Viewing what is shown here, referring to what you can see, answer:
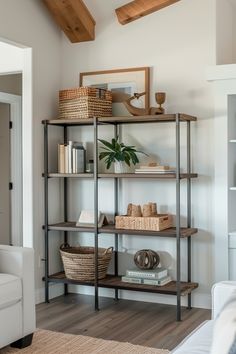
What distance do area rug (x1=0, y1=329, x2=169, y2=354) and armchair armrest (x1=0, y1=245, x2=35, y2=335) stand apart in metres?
0.14

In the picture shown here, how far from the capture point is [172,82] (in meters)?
4.87

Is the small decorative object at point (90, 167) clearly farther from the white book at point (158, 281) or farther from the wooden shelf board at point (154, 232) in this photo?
the white book at point (158, 281)

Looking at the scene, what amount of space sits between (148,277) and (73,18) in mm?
2494

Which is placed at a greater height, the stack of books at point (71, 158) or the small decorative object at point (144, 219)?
the stack of books at point (71, 158)

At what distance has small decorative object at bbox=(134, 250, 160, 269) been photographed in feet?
15.5

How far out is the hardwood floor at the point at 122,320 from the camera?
3.98m

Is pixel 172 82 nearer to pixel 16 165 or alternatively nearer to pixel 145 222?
pixel 145 222

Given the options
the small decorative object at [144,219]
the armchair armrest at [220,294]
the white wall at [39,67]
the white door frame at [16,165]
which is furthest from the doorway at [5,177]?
the armchair armrest at [220,294]

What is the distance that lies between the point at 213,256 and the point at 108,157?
1295 mm

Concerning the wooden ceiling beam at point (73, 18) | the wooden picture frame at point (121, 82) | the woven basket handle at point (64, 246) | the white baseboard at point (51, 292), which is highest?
the wooden ceiling beam at point (73, 18)

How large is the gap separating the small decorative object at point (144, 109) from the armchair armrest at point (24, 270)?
1.67m

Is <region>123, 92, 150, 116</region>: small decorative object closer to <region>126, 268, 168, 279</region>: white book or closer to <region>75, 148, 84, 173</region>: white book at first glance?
<region>75, 148, 84, 173</region>: white book

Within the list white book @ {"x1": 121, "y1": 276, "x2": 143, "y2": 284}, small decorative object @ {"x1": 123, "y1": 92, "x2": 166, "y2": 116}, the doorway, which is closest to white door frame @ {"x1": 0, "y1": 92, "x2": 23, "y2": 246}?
the doorway

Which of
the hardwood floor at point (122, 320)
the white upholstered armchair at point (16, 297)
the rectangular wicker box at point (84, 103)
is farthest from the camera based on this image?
the rectangular wicker box at point (84, 103)
